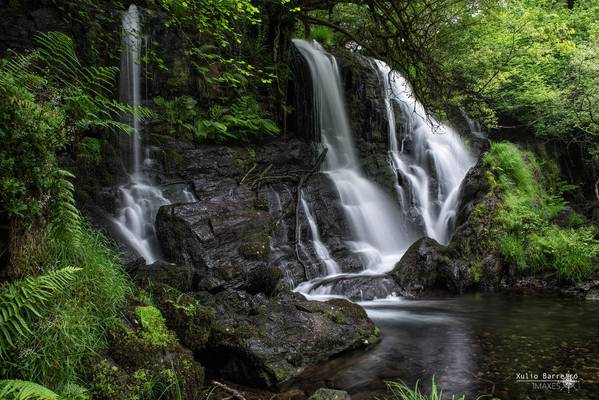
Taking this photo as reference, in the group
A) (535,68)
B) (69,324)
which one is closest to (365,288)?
(69,324)

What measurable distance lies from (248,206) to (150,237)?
6.51 feet

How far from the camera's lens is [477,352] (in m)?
5.11

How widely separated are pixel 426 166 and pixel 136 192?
8624mm

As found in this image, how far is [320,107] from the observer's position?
12.9 m

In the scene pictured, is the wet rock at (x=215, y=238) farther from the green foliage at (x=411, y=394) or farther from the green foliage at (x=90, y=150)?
the green foliage at (x=411, y=394)

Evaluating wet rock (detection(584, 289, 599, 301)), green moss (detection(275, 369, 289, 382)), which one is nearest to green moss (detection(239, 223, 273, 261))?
green moss (detection(275, 369, 289, 382))

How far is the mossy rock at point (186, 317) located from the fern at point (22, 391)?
1913 millimetres

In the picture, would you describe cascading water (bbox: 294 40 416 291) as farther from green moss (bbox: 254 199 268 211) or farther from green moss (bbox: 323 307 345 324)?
green moss (bbox: 323 307 345 324)

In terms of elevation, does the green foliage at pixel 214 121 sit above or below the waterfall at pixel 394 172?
above

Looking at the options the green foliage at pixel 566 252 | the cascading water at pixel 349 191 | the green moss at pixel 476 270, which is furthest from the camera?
the cascading water at pixel 349 191

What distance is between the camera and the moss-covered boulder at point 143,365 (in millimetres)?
3027

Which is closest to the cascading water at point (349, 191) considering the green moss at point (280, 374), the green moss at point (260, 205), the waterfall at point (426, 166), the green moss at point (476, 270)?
Result: the waterfall at point (426, 166)

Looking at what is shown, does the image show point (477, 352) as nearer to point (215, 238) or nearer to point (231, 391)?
point (231, 391)

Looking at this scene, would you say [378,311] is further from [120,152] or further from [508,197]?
[120,152]
